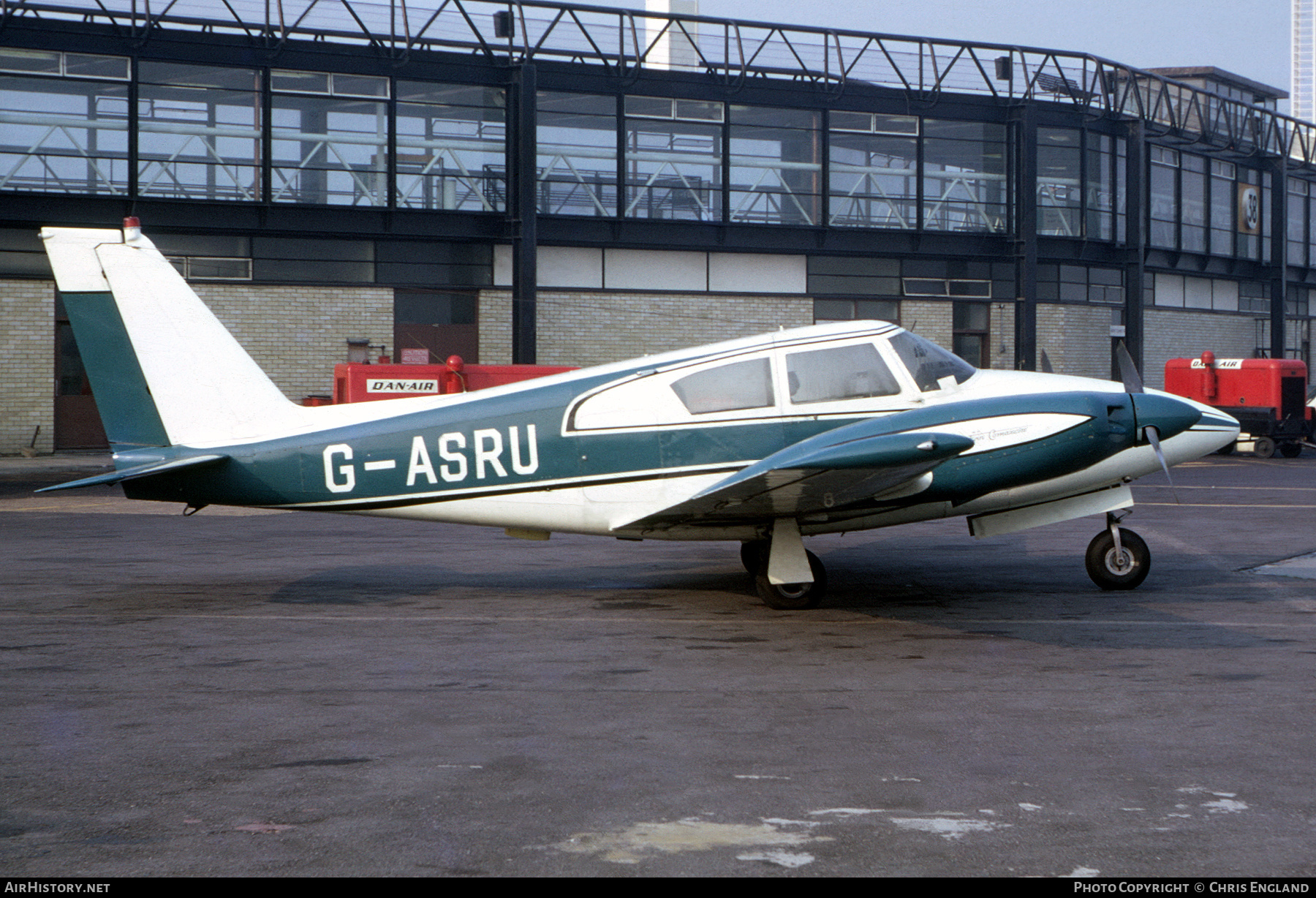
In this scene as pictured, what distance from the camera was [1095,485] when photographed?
410 inches

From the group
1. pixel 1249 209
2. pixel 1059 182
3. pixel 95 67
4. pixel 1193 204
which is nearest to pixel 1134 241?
pixel 1059 182

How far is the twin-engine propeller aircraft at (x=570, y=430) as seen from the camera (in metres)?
10.1

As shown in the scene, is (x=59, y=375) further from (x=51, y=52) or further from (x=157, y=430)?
(x=157, y=430)

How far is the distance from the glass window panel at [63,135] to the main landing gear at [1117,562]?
25.4m

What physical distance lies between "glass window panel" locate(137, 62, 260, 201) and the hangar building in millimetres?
56

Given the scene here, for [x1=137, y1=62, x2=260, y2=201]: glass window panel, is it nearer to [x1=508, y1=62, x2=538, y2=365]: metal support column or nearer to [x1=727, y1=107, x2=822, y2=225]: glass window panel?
[x1=508, y1=62, x2=538, y2=365]: metal support column

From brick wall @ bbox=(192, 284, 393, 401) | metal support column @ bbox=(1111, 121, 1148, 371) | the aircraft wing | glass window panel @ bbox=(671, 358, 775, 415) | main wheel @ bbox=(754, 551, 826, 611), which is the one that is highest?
metal support column @ bbox=(1111, 121, 1148, 371)

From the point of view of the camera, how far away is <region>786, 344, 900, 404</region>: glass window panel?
10.1 metres

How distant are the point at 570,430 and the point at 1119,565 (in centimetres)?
485

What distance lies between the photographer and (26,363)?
1152 inches

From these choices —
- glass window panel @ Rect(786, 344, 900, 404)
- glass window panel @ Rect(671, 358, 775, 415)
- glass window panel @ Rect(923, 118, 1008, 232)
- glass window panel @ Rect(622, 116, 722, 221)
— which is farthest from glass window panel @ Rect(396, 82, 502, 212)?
glass window panel @ Rect(786, 344, 900, 404)

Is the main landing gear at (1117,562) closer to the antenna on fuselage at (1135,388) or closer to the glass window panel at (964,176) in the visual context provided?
the antenna on fuselage at (1135,388)

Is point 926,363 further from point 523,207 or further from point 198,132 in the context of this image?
point 198,132
